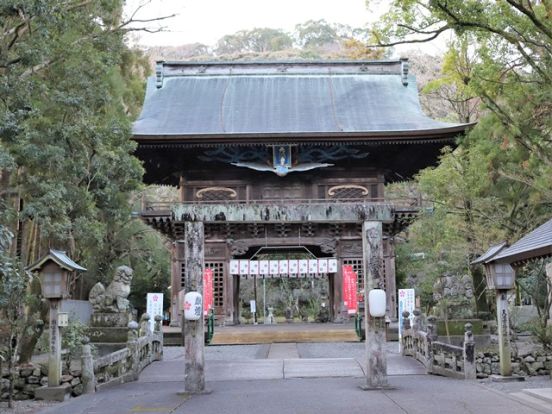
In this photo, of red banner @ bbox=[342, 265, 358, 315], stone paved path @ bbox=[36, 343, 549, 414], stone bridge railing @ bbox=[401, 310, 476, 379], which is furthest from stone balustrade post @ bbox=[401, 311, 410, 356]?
red banner @ bbox=[342, 265, 358, 315]

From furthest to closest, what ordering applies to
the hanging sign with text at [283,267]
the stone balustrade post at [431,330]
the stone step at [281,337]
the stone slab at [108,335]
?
1. the hanging sign with text at [283,267]
2. the stone step at [281,337]
3. the stone slab at [108,335]
4. the stone balustrade post at [431,330]

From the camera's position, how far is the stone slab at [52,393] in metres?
9.72

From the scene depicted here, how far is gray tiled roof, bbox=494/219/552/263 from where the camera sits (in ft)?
28.6

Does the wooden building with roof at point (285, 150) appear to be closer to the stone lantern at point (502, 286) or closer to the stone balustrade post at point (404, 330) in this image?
the stone balustrade post at point (404, 330)

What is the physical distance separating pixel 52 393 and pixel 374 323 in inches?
213

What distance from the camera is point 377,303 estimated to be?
9555 mm

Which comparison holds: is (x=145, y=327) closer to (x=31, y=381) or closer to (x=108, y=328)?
(x=108, y=328)

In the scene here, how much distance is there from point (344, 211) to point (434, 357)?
13.3ft

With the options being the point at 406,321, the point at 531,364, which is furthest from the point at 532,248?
the point at 406,321

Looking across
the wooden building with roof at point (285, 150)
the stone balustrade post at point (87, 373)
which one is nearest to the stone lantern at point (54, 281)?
the stone balustrade post at point (87, 373)

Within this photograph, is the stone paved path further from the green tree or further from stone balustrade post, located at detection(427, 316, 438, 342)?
the green tree

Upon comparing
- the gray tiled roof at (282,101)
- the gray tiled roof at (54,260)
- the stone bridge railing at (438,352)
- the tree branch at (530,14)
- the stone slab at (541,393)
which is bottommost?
the stone slab at (541,393)

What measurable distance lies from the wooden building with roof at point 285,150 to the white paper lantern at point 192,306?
8.57m

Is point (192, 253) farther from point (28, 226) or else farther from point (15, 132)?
point (28, 226)
